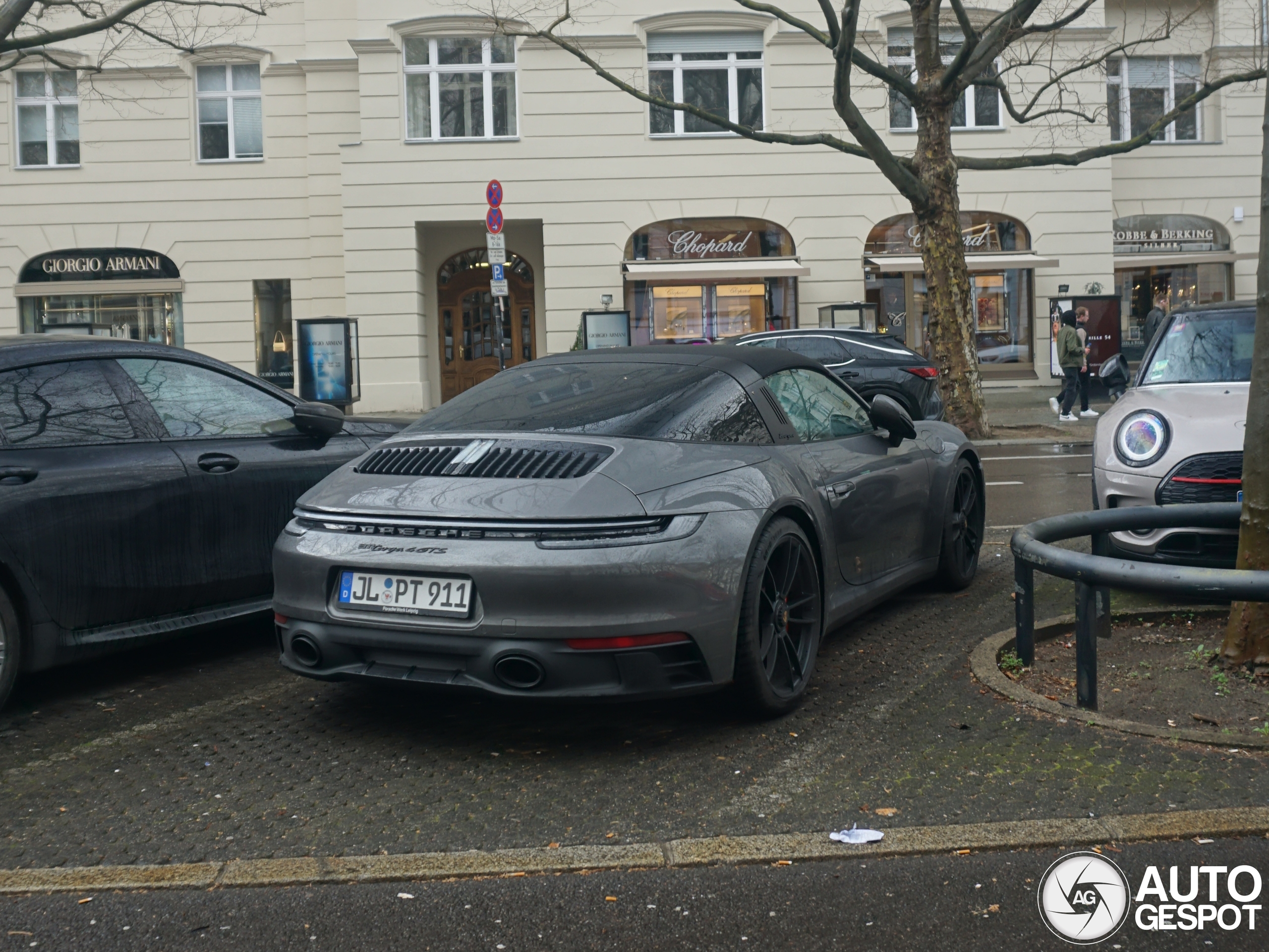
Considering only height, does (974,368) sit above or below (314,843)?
above

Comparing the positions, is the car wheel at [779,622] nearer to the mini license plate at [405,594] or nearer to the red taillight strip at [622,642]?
the red taillight strip at [622,642]

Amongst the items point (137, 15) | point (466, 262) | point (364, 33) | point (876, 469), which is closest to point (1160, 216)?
point (466, 262)

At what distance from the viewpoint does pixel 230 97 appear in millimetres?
27250

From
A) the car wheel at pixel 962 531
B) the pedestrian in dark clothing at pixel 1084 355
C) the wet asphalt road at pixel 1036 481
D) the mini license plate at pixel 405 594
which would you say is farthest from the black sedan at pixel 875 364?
the mini license plate at pixel 405 594

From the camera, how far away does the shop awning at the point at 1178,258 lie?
91.1 feet

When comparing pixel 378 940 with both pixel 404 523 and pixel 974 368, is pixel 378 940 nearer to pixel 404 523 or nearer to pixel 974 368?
pixel 404 523

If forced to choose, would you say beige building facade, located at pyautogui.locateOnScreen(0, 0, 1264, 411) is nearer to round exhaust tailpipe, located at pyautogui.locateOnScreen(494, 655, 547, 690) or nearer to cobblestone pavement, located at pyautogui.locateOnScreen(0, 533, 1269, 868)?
cobblestone pavement, located at pyautogui.locateOnScreen(0, 533, 1269, 868)

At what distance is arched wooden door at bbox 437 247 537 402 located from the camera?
1078 inches

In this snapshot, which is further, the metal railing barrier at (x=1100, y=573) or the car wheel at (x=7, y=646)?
the car wheel at (x=7, y=646)

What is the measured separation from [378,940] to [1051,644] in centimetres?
345

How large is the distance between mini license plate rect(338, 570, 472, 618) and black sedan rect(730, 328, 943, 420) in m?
11.1

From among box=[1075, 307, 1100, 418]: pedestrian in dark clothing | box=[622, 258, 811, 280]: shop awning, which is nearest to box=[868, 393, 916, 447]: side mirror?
box=[1075, 307, 1100, 418]: pedestrian in dark clothing

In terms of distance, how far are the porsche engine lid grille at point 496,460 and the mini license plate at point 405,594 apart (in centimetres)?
40

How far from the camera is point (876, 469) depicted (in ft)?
18.3
